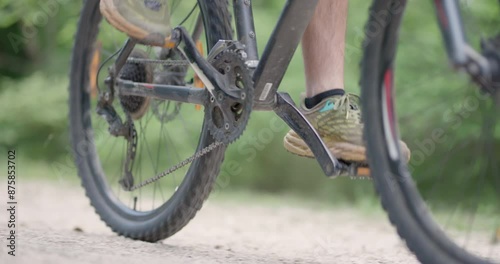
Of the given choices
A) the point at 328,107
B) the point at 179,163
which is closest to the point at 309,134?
the point at 328,107

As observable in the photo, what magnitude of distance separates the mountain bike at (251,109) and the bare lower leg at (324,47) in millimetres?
115

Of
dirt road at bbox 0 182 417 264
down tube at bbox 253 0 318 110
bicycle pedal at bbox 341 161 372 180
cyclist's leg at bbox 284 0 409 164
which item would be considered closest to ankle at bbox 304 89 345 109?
cyclist's leg at bbox 284 0 409 164

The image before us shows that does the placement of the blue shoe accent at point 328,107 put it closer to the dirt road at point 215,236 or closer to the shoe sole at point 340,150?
the shoe sole at point 340,150

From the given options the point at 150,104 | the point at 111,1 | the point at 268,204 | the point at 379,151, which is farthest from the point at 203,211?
the point at 379,151

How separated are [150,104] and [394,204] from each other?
136cm

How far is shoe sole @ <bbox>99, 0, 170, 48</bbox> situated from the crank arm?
46 cm

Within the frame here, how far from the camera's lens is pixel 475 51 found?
1743 mm

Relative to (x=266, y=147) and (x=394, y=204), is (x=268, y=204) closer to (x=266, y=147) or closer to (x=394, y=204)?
(x=266, y=147)

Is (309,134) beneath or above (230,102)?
beneath

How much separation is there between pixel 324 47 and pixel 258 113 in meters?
4.55

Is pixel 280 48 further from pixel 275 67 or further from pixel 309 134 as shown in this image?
pixel 309 134

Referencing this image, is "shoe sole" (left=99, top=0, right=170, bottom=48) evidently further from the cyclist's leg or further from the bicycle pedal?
the bicycle pedal

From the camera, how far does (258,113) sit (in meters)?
7.04

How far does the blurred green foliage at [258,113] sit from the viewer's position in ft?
18.6
